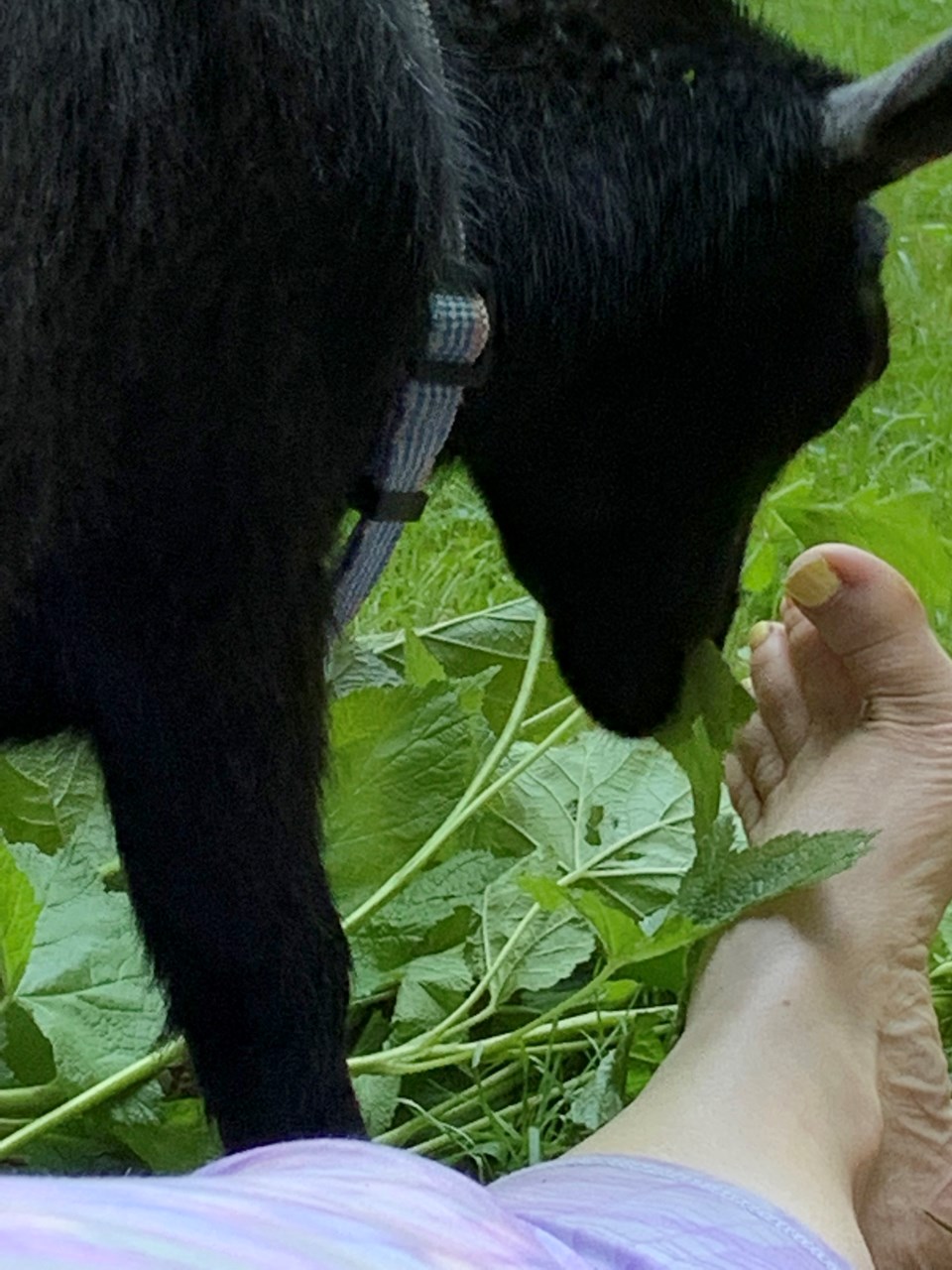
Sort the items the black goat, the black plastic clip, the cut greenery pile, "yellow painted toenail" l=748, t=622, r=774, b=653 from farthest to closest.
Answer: "yellow painted toenail" l=748, t=622, r=774, b=653 < the cut greenery pile < the black plastic clip < the black goat

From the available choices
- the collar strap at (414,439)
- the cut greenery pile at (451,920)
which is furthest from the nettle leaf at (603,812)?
the collar strap at (414,439)

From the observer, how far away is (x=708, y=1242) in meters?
0.65

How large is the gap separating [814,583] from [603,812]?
269 mm

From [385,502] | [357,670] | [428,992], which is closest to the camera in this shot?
[385,502]

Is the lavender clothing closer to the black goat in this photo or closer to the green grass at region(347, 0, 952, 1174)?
the black goat

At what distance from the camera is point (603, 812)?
4.11 ft

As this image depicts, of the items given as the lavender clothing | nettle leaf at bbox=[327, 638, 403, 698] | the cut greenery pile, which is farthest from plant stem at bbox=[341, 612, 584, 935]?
the lavender clothing

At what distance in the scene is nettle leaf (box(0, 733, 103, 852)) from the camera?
1176 mm

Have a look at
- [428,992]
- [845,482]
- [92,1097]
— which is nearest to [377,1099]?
[428,992]

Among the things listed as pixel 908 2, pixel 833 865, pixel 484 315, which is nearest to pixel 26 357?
pixel 484 315

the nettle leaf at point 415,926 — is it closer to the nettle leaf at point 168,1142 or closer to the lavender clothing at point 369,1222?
the nettle leaf at point 168,1142

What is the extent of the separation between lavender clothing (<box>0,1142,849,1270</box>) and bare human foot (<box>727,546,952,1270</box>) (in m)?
0.30

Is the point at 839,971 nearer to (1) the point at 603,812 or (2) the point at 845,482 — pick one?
(1) the point at 603,812

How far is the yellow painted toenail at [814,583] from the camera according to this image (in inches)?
42.1
